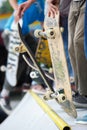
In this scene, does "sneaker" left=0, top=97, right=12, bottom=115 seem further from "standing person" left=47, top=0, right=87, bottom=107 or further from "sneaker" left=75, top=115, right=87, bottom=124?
"sneaker" left=75, top=115, right=87, bottom=124

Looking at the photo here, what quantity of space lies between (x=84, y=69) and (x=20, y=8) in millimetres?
994

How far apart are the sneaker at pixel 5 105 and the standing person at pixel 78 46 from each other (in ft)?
6.57

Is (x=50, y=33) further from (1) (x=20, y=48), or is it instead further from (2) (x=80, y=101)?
(1) (x=20, y=48)

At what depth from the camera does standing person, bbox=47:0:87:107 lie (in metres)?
2.85

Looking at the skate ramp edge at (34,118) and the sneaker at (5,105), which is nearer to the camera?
the skate ramp edge at (34,118)

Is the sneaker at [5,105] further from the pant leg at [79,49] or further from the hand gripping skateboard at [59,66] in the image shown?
the pant leg at [79,49]

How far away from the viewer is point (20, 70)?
545 centimetres

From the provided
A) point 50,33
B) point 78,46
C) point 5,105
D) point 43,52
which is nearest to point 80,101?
point 78,46

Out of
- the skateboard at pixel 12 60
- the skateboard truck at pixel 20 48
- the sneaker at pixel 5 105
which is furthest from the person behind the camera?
the skateboard at pixel 12 60

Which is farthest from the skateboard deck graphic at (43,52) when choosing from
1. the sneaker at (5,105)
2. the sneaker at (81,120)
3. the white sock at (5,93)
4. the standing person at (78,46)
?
the sneaker at (81,120)

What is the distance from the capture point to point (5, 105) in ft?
17.5

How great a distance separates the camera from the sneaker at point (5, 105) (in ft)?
16.4

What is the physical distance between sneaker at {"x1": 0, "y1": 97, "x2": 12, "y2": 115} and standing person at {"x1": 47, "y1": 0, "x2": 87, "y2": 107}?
200 centimetres

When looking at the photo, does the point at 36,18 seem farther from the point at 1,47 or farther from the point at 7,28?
the point at 1,47
